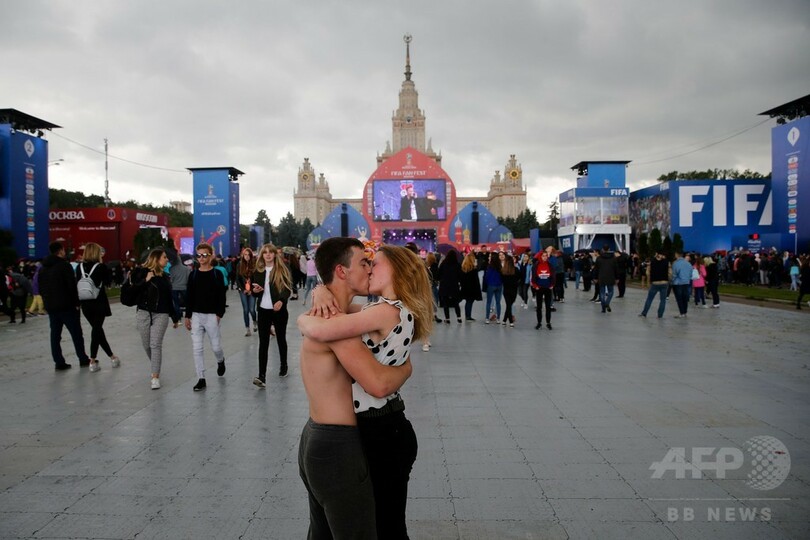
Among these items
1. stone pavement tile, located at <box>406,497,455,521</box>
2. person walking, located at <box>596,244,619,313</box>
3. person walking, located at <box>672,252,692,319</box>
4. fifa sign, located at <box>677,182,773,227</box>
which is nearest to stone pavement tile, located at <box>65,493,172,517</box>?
stone pavement tile, located at <box>406,497,455,521</box>

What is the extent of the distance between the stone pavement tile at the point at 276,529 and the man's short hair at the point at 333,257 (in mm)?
1635

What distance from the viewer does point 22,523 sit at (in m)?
3.25

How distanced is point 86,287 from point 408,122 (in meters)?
122

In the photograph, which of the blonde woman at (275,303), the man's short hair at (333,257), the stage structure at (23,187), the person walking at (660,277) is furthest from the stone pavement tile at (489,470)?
the stage structure at (23,187)

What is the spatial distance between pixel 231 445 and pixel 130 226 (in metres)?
44.6

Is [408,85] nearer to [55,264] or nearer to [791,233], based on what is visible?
[791,233]

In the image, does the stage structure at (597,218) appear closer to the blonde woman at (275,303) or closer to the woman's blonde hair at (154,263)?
the blonde woman at (275,303)

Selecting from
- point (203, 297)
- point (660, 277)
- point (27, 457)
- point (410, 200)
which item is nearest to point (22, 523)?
point (27, 457)

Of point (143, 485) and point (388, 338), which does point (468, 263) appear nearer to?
point (143, 485)

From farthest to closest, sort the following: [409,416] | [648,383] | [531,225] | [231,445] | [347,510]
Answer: [531,225] < [648,383] < [409,416] < [231,445] < [347,510]

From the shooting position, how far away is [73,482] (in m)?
3.83

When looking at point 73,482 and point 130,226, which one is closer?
point 73,482

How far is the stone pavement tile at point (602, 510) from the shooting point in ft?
10.7

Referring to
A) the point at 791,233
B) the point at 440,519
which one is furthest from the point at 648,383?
the point at 791,233
